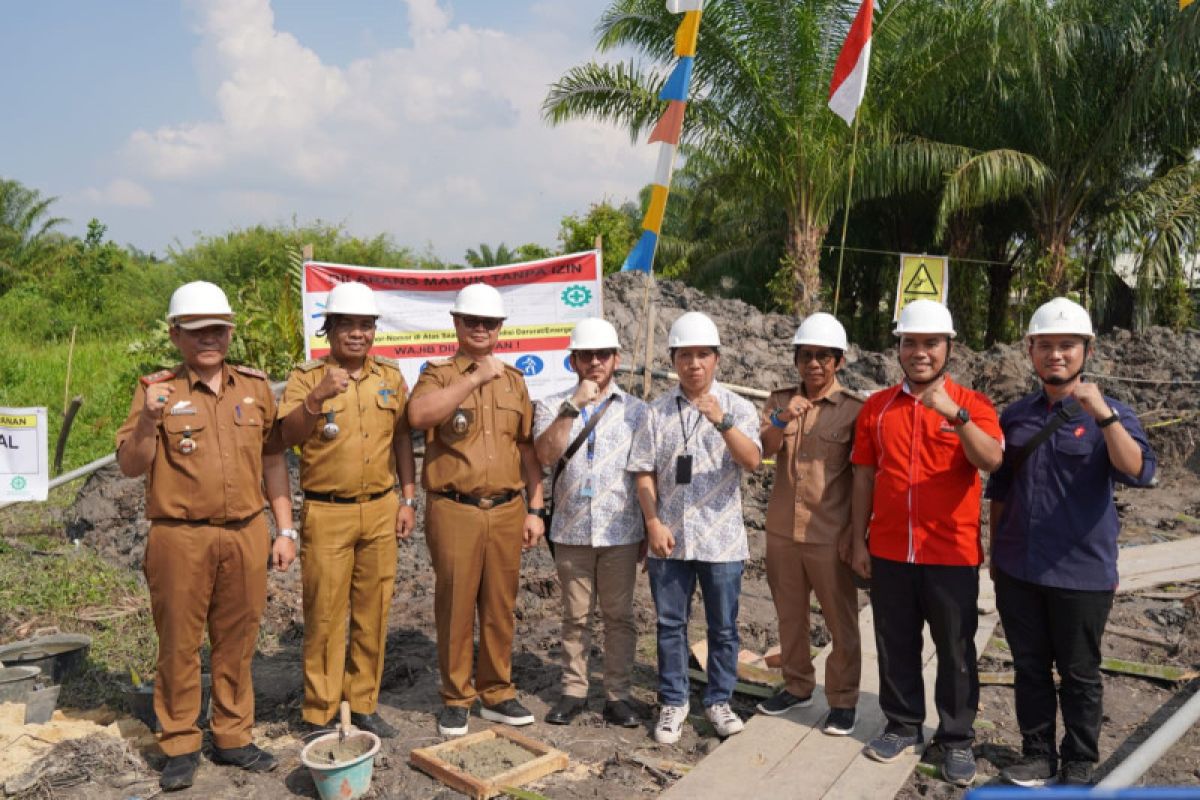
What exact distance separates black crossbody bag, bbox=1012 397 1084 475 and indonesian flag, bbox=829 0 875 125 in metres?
3.64

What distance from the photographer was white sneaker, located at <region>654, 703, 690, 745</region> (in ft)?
15.1

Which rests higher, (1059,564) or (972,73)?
(972,73)

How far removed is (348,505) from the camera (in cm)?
441

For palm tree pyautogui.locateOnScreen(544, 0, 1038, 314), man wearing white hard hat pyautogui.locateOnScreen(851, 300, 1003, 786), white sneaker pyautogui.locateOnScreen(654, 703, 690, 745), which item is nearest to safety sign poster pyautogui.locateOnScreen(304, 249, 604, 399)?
white sneaker pyautogui.locateOnScreen(654, 703, 690, 745)

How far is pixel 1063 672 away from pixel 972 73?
465 inches

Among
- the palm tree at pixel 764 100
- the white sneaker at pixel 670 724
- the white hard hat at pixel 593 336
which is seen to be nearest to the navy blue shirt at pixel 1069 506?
the white sneaker at pixel 670 724

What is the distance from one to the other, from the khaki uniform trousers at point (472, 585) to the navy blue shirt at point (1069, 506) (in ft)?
7.96

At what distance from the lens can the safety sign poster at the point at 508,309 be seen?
23.1 ft

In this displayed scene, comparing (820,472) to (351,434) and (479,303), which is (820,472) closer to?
(479,303)

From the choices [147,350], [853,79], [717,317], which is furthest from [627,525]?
[147,350]

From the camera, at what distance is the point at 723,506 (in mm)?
4516

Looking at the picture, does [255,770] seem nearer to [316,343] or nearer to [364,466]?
[364,466]

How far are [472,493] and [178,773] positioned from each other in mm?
1840

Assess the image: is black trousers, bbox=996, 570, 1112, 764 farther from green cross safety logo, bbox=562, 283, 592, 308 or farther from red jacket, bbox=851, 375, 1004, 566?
green cross safety logo, bbox=562, 283, 592, 308
